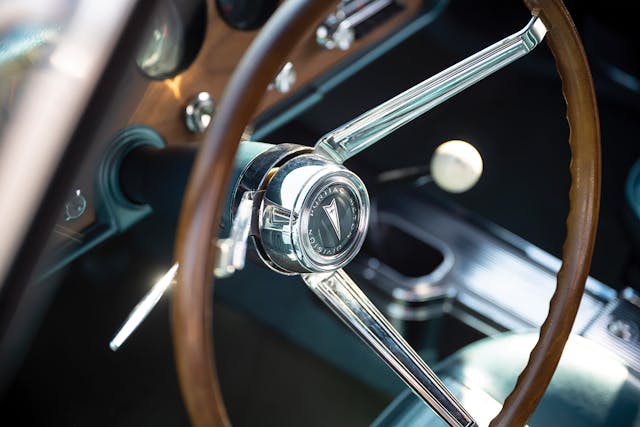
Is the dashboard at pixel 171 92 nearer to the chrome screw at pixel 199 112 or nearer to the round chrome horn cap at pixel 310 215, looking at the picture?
the chrome screw at pixel 199 112

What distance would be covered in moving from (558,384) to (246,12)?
2.24 ft

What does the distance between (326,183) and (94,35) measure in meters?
0.30

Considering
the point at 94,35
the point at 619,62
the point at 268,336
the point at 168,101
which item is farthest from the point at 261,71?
the point at 619,62

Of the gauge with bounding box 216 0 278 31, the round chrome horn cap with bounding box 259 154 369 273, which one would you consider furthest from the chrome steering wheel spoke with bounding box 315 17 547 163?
the gauge with bounding box 216 0 278 31

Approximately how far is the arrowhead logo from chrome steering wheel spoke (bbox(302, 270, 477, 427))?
0.04 m

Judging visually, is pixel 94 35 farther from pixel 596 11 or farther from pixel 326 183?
pixel 596 11

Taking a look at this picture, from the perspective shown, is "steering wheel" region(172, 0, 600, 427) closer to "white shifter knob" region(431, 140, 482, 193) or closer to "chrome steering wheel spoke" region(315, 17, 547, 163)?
"chrome steering wheel spoke" region(315, 17, 547, 163)

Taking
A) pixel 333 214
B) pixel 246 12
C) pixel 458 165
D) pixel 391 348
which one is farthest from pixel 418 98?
pixel 246 12

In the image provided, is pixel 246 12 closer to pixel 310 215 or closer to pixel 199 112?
pixel 199 112

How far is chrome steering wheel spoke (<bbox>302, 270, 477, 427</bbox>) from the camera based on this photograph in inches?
31.6

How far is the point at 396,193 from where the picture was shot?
1523 millimetres

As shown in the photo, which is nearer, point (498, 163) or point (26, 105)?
point (26, 105)

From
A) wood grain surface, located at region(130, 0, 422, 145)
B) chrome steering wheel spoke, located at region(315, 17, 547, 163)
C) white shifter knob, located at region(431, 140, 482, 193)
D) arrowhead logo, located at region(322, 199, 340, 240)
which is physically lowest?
wood grain surface, located at region(130, 0, 422, 145)

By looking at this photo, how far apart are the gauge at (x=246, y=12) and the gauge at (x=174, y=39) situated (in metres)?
0.05
